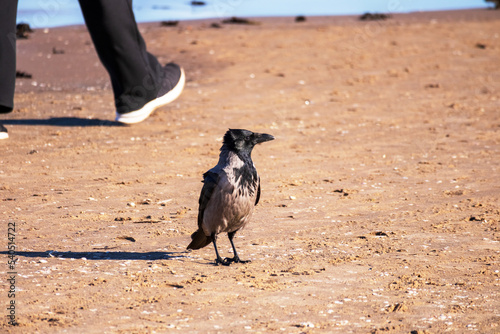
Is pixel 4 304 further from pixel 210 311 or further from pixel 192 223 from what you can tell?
pixel 192 223

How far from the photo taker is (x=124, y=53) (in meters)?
8.17

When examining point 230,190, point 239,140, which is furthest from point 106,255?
point 239,140

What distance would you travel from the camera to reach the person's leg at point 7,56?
610 cm

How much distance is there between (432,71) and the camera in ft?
49.7

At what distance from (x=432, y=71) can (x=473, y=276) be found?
34.5 feet

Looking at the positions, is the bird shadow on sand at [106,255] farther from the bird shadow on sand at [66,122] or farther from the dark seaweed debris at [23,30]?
the dark seaweed debris at [23,30]

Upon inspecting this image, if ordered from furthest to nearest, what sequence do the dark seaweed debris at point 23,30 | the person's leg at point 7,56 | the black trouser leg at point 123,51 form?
1. the dark seaweed debris at point 23,30
2. the black trouser leg at point 123,51
3. the person's leg at point 7,56

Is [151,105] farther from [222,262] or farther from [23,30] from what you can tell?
[23,30]

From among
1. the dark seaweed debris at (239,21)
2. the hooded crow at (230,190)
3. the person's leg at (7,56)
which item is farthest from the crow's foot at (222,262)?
the dark seaweed debris at (239,21)

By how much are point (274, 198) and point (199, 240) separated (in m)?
2.02

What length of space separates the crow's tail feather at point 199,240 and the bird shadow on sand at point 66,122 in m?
5.58

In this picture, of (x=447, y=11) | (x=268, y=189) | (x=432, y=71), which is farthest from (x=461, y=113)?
(x=447, y=11)

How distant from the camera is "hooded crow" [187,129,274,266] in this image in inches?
206

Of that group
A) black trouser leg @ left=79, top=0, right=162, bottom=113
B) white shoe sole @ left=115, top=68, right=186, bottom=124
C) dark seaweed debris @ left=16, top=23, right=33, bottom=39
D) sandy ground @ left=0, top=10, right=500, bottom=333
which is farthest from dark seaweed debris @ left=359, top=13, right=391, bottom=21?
black trouser leg @ left=79, top=0, right=162, bottom=113
